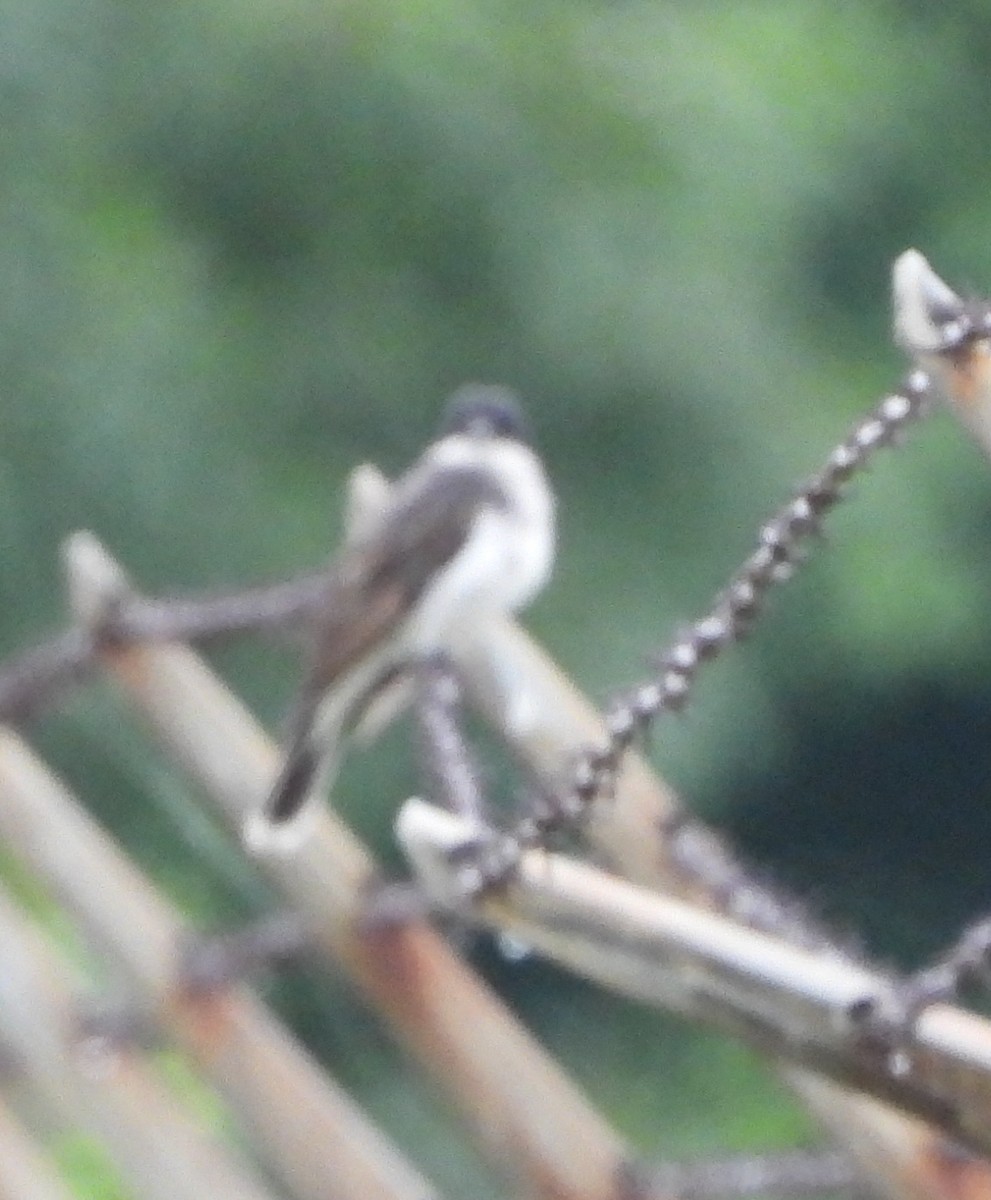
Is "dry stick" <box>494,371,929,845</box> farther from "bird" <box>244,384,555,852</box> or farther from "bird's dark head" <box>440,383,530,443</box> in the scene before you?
"bird's dark head" <box>440,383,530,443</box>

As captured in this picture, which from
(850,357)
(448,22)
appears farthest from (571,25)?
(850,357)

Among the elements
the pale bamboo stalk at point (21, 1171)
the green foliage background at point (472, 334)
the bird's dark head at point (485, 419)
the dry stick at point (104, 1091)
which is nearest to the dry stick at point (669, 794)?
the dry stick at point (104, 1091)

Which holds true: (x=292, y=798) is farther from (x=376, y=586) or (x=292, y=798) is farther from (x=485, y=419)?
(x=485, y=419)

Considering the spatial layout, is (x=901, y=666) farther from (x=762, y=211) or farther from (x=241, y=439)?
(x=241, y=439)

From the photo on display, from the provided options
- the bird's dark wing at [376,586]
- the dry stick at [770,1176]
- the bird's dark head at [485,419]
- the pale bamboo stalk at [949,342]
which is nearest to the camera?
the pale bamboo stalk at [949,342]

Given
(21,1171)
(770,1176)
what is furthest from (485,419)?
(770,1176)

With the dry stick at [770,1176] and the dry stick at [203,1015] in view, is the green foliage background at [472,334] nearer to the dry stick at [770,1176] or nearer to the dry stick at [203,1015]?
the dry stick at [203,1015]
